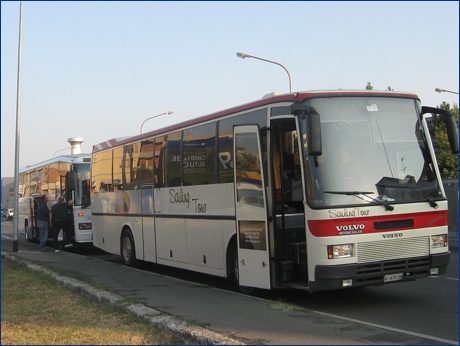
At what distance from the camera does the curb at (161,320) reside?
265 inches

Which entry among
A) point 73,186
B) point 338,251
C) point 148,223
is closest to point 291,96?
point 338,251

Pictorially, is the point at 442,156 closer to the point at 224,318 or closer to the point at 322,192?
the point at 322,192

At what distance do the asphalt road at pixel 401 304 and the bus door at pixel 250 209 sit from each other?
2.69ft

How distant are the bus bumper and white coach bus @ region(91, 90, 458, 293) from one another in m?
0.02

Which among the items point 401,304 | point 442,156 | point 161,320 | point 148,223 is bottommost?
point 401,304

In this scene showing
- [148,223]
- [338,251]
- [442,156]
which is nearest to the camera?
[338,251]

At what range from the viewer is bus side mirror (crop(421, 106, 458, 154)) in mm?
9492

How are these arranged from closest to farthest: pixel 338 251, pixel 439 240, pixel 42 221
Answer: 1. pixel 338 251
2. pixel 439 240
3. pixel 42 221

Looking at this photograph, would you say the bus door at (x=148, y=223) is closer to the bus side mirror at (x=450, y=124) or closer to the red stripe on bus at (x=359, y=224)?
the red stripe on bus at (x=359, y=224)

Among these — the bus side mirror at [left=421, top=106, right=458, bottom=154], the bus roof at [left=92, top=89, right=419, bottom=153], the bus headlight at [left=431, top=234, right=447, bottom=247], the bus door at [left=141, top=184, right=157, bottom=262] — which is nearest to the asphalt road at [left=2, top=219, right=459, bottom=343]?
the bus headlight at [left=431, top=234, right=447, bottom=247]

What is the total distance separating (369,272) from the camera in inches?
339

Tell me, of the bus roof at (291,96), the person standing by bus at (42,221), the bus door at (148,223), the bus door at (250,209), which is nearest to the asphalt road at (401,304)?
the bus door at (250,209)

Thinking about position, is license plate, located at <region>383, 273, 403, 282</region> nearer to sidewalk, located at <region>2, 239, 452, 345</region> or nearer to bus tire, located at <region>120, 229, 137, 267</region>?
sidewalk, located at <region>2, 239, 452, 345</region>

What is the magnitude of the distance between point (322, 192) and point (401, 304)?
2.44 meters
